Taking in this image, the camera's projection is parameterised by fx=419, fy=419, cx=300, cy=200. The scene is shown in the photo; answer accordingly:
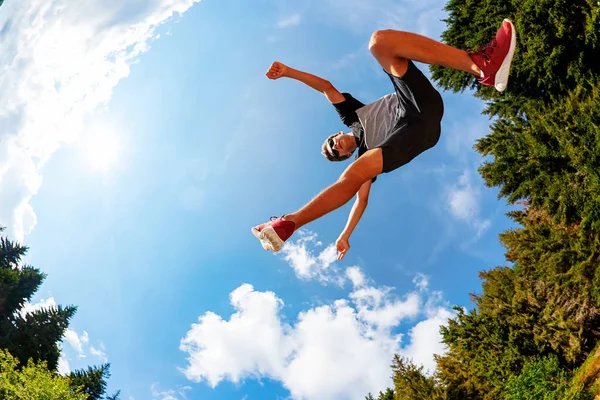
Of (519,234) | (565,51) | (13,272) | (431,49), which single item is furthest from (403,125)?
(13,272)

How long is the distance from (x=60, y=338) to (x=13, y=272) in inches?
215

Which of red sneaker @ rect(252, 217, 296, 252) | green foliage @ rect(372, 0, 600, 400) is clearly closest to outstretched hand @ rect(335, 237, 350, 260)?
red sneaker @ rect(252, 217, 296, 252)

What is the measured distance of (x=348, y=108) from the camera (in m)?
4.65

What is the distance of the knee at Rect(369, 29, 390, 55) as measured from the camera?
314 cm

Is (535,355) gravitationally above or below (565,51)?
below

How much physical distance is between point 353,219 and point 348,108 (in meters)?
1.25

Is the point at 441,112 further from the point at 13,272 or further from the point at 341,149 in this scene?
the point at 13,272

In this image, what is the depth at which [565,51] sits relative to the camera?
14.2m

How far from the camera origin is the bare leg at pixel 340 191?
3.15 meters

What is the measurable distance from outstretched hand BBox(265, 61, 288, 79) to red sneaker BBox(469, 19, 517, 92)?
1.74 meters

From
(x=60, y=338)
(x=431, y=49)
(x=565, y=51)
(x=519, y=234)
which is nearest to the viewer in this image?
(x=431, y=49)

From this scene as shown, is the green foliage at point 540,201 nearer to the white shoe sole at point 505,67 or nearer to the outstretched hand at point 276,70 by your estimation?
the white shoe sole at point 505,67

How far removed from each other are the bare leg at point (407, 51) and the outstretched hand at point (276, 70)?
119cm

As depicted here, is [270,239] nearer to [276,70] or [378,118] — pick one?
[378,118]
